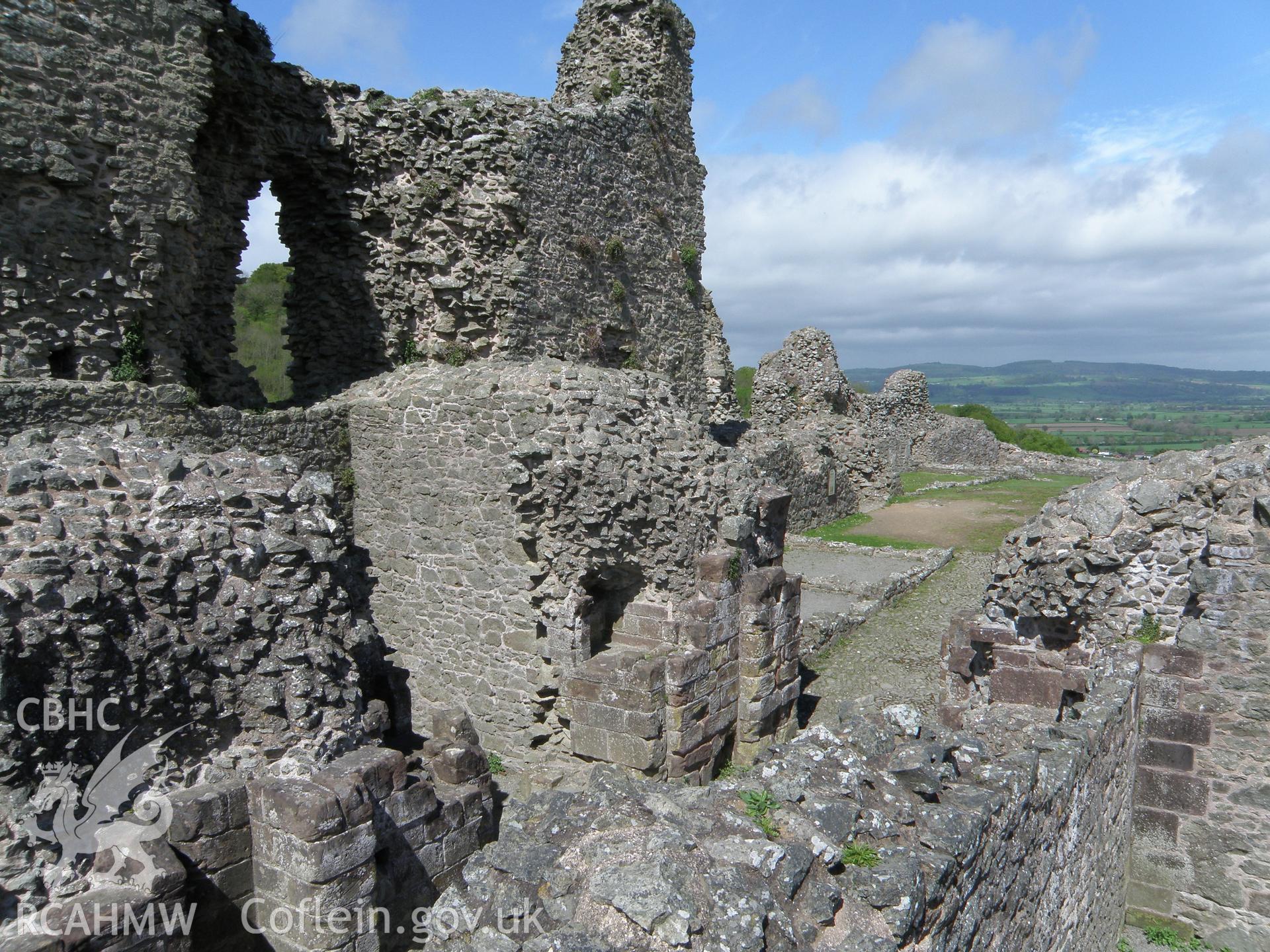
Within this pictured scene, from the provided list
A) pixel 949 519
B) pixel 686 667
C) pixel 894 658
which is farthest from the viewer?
pixel 949 519

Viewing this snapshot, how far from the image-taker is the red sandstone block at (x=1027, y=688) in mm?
7133

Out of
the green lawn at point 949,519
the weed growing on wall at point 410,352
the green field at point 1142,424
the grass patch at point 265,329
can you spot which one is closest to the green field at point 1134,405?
the green field at point 1142,424

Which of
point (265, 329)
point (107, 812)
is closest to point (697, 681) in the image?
point (107, 812)

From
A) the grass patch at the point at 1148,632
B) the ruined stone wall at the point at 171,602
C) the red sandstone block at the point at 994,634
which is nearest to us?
the ruined stone wall at the point at 171,602

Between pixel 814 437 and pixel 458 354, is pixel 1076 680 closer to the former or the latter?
pixel 458 354

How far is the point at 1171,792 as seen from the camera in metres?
6.20

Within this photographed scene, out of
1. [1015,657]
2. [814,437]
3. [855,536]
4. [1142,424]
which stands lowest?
[855,536]

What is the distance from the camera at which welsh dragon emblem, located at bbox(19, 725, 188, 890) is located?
4.00 metres

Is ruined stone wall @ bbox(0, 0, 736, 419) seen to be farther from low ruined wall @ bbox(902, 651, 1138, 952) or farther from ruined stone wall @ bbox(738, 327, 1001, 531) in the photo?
ruined stone wall @ bbox(738, 327, 1001, 531)

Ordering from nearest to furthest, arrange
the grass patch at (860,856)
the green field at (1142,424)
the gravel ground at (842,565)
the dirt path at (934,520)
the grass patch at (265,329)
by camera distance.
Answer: the grass patch at (860,856) < the gravel ground at (842,565) < the dirt path at (934,520) < the green field at (1142,424) < the grass patch at (265,329)

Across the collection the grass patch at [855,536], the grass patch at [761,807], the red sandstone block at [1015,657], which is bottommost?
the grass patch at [855,536]

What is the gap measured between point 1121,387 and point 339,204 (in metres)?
124

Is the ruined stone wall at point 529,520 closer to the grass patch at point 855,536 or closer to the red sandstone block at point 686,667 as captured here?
the red sandstone block at point 686,667

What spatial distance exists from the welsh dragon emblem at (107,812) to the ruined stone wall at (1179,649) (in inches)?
217
